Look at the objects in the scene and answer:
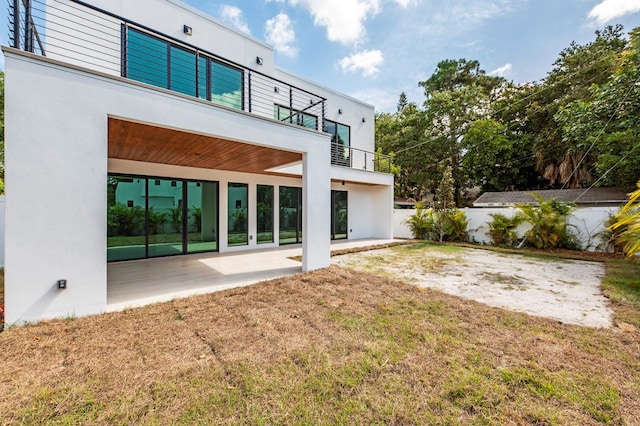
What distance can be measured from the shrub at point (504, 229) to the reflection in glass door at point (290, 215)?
7980 mm

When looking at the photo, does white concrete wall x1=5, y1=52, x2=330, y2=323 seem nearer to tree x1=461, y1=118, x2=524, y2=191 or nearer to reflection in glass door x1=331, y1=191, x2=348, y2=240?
reflection in glass door x1=331, y1=191, x2=348, y2=240

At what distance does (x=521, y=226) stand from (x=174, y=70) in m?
13.2

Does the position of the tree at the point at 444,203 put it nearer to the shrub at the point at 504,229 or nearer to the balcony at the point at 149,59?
the shrub at the point at 504,229

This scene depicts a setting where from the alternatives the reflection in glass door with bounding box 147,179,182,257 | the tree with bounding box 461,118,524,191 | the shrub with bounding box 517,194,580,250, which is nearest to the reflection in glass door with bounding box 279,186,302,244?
the reflection in glass door with bounding box 147,179,182,257

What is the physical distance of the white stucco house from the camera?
10.6 feet

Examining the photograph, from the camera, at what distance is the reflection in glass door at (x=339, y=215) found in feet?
41.1

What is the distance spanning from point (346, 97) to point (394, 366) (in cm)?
1284

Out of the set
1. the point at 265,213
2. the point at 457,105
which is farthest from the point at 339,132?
the point at 457,105

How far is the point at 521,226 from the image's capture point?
10.5m

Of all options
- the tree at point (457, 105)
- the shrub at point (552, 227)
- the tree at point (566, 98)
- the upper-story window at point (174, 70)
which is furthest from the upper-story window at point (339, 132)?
the tree at point (457, 105)

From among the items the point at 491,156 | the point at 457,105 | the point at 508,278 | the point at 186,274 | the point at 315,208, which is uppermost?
the point at 457,105

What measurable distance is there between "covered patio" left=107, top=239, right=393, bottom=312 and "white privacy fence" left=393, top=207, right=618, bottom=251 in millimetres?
7369

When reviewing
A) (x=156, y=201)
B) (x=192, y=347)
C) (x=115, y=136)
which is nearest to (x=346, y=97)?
(x=156, y=201)

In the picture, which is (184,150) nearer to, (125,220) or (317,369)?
(125,220)
